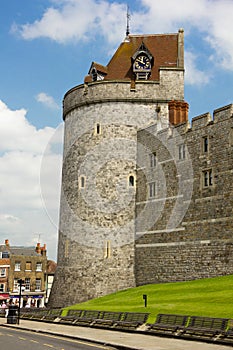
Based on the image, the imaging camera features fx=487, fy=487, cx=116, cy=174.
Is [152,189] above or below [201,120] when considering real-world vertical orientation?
below

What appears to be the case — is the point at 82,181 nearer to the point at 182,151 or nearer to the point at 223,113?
the point at 182,151

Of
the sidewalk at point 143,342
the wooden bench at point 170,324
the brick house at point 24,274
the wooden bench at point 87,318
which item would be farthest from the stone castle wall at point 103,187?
the brick house at point 24,274

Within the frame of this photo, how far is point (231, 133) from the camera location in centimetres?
2994

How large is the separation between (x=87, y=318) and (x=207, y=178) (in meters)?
12.0

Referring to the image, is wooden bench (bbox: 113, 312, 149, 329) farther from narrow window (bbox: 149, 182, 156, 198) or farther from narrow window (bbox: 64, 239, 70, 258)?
narrow window (bbox: 64, 239, 70, 258)

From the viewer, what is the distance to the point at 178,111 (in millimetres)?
37719

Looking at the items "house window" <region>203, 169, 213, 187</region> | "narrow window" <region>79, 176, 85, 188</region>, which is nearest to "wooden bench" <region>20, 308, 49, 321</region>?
"narrow window" <region>79, 176, 85, 188</region>

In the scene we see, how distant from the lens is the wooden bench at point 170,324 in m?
19.0

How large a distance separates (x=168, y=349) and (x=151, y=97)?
2625 cm

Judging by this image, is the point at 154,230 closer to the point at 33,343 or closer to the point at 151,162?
the point at 151,162

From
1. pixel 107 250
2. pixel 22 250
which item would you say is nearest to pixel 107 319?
pixel 107 250

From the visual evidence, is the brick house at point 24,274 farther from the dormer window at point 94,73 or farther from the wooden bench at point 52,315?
the wooden bench at point 52,315

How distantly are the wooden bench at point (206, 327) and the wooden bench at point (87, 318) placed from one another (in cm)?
744

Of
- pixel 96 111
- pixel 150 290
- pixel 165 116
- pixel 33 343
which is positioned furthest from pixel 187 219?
pixel 33 343
